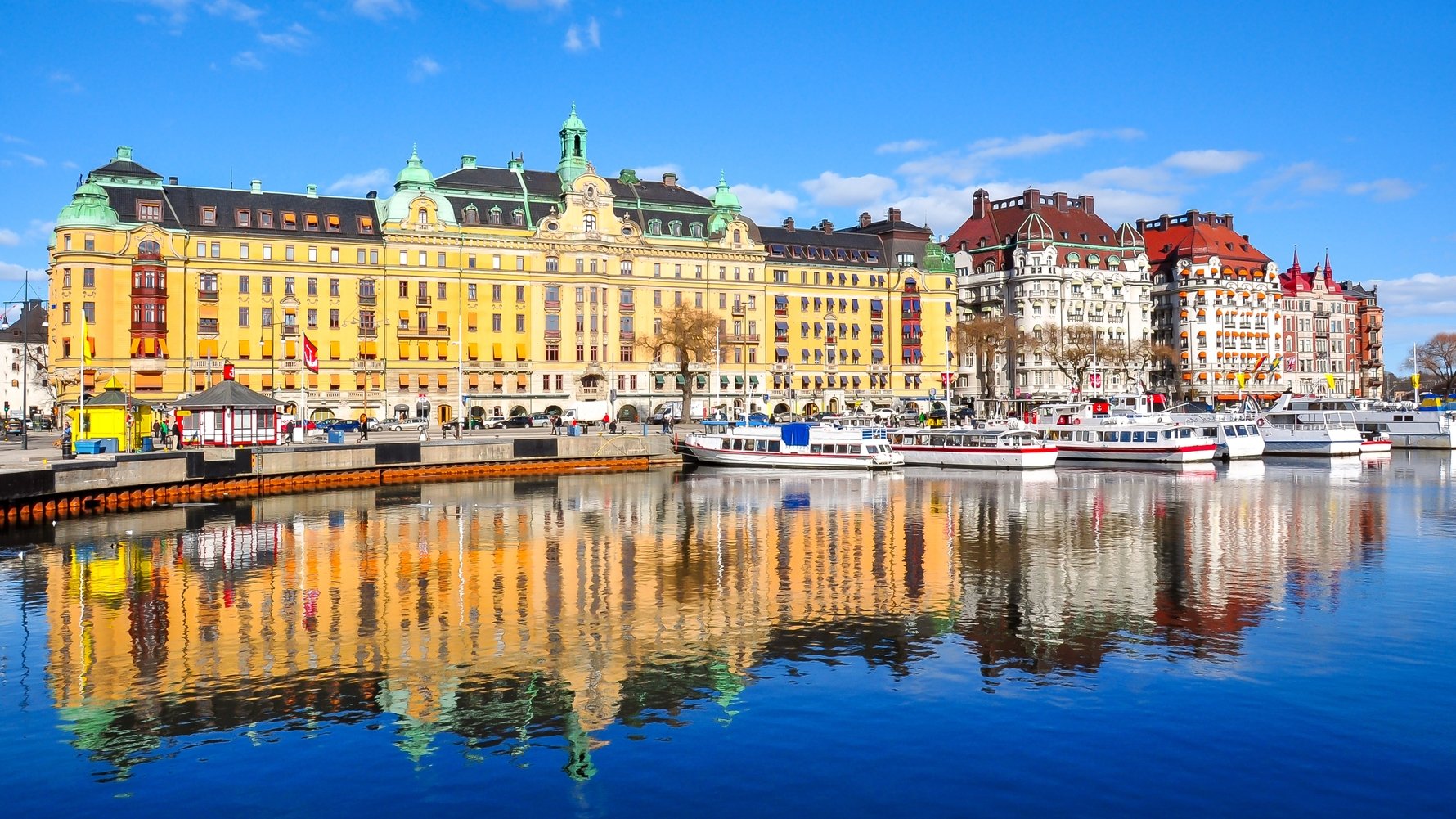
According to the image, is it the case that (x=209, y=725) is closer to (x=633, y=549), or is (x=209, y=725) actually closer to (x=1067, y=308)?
(x=633, y=549)

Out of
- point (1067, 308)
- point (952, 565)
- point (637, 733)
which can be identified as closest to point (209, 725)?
point (637, 733)

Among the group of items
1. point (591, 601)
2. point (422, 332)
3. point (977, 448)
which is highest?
point (422, 332)

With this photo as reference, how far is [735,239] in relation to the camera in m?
140

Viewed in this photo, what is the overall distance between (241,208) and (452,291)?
71.8 feet

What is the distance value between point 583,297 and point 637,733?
10931cm

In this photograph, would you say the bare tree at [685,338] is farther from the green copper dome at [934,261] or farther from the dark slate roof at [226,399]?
the dark slate roof at [226,399]

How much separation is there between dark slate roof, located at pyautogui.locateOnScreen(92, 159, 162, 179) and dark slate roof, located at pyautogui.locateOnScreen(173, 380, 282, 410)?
42628 mm

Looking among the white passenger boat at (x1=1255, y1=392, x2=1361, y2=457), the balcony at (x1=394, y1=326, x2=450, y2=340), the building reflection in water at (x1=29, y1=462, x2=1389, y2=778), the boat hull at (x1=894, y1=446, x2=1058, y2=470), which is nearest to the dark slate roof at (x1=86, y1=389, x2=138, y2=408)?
the building reflection in water at (x1=29, y1=462, x2=1389, y2=778)

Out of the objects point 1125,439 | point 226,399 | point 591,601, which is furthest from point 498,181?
point 591,601

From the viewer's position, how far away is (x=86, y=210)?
108 meters

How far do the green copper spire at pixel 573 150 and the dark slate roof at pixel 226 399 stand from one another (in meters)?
57.1

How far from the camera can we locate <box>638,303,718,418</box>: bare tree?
125 m

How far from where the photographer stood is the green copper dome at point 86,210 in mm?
107938

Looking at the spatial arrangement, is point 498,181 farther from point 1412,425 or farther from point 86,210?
point 1412,425
